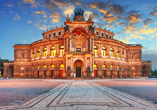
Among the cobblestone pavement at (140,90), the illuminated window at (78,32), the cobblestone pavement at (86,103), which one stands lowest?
the cobblestone pavement at (140,90)

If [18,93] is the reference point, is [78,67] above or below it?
above

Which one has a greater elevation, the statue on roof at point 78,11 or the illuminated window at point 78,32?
the statue on roof at point 78,11

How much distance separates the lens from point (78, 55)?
44.4 metres

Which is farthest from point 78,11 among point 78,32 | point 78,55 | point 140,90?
point 140,90

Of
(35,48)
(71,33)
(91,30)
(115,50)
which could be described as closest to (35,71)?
(35,48)

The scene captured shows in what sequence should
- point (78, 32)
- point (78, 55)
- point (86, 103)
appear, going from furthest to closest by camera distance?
point (78, 32) → point (78, 55) → point (86, 103)

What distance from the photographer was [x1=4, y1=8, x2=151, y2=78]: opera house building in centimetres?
4481

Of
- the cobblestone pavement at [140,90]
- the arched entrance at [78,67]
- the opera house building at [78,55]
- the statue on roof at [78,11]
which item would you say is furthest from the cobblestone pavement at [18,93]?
the statue on roof at [78,11]

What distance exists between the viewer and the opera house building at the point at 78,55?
44.8 metres

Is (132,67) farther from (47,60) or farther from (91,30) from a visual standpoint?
(47,60)

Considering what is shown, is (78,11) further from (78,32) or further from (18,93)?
(18,93)

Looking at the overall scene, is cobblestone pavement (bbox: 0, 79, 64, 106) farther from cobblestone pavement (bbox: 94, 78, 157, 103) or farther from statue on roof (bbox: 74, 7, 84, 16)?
statue on roof (bbox: 74, 7, 84, 16)

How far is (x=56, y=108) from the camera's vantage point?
640cm

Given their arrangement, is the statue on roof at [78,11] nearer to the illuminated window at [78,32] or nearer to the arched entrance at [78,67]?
the illuminated window at [78,32]
